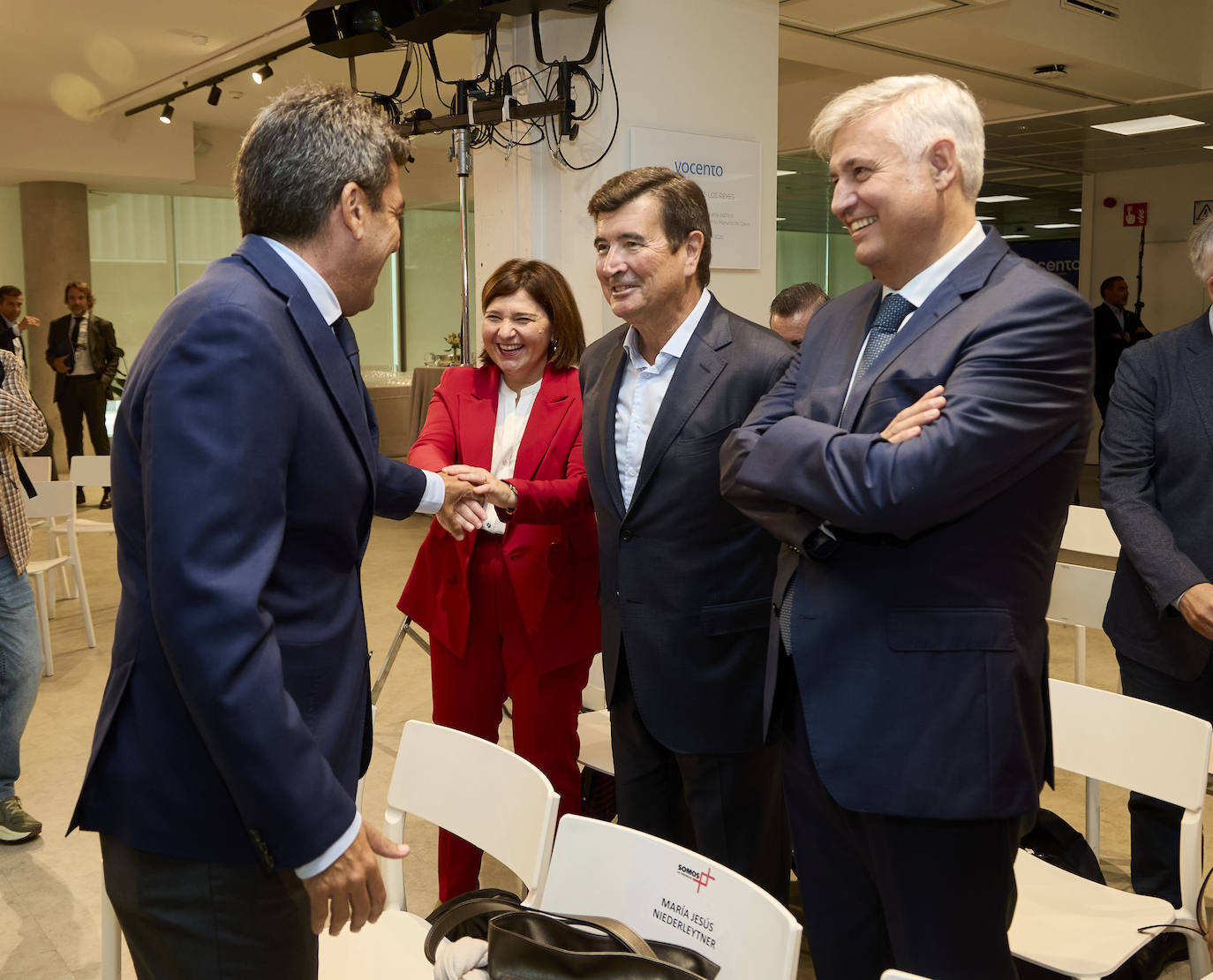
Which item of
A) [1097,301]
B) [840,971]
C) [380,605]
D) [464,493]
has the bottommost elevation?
[380,605]

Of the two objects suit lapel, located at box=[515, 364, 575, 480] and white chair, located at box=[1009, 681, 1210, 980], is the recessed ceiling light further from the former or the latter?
white chair, located at box=[1009, 681, 1210, 980]

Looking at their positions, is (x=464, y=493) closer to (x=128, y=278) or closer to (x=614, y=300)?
(x=614, y=300)

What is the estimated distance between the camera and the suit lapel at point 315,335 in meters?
1.35

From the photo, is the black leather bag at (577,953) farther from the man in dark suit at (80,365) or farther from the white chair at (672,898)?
the man in dark suit at (80,365)

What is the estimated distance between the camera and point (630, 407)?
92.0 inches

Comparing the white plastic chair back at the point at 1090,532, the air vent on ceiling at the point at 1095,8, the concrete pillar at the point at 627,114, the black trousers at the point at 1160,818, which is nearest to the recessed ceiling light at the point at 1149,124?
the air vent on ceiling at the point at 1095,8

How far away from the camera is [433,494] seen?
2.16m

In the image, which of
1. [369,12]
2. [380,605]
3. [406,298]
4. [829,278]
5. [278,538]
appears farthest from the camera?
[406,298]

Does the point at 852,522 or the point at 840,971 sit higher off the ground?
the point at 852,522

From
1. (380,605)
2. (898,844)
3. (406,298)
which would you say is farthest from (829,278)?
(898,844)

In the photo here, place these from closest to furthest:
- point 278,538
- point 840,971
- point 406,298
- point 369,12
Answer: point 278,538 → point 840,971 → point 369,12 → point 406,298

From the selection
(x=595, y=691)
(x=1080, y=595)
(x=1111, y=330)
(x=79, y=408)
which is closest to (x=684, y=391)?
(x=1080, y=595)

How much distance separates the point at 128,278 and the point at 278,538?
1321cm

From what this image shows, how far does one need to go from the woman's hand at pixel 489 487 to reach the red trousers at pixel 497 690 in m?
0.27
